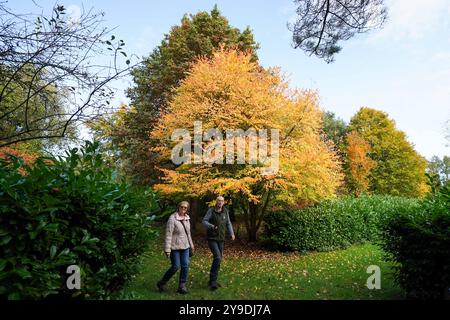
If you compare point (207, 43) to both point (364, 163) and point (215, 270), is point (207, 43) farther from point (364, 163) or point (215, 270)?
point (364, 163)

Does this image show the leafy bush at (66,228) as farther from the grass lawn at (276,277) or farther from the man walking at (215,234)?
the man walking at (215,234)

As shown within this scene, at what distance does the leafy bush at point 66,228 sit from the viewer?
7.32 ft

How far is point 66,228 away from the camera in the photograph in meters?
2.66

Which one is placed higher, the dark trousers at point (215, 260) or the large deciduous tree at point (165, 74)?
the large deciduous tree at point (165, 74)

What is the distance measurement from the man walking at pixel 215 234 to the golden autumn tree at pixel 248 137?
3.21 meters

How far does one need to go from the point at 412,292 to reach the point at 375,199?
1412 centimetres

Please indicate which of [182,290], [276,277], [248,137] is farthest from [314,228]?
[182,290]

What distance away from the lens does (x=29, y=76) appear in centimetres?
422

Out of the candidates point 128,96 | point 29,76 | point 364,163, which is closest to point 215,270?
point 29,76

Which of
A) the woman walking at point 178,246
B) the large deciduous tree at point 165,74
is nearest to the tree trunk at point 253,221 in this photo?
the large deciduous tree at point 165,74

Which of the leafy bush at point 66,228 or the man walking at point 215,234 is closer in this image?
the leafy bush at point 66,228

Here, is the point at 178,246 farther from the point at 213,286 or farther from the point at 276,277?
the point at 276,277
